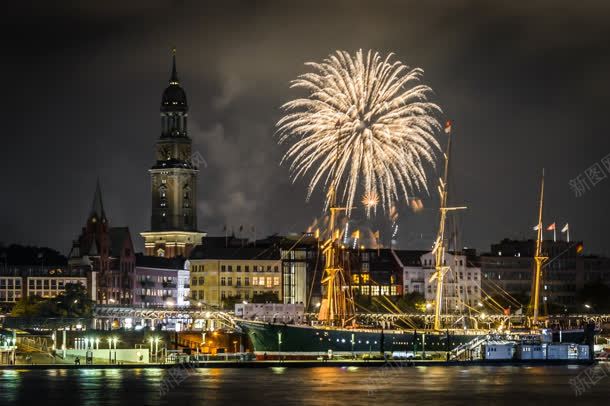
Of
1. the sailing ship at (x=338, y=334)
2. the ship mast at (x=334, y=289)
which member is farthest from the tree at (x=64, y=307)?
the ship mast at (x=334, y=289)

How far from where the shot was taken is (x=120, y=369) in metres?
150

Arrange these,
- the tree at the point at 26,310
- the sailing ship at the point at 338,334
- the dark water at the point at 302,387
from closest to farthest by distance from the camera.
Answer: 1. the dark water at the point at 302,387
2. the sailing ship at the point at 338,334
3. the tree at the point at 26,310

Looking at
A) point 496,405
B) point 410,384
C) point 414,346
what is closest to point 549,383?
point 410,384

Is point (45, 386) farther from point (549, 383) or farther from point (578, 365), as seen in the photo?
point (578, 365)

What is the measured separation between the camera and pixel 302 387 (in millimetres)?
122000

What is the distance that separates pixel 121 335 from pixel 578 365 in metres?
51.4

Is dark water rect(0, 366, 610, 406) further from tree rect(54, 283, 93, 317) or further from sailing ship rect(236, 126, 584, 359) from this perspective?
tree rect(54, 283, 93, 317)

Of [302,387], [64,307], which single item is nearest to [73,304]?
[64,307]

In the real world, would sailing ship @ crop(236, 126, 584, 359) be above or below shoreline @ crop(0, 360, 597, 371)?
above

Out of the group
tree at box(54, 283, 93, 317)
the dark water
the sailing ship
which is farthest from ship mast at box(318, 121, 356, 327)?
tree at box(54, 283, 93, 317)

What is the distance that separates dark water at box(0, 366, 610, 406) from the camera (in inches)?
4382

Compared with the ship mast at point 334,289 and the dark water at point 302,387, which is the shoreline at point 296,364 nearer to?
the dark water at point 302,387

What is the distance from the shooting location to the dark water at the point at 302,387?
111312 millimetres

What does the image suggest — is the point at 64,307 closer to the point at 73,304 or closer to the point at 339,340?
the point at 73,304
